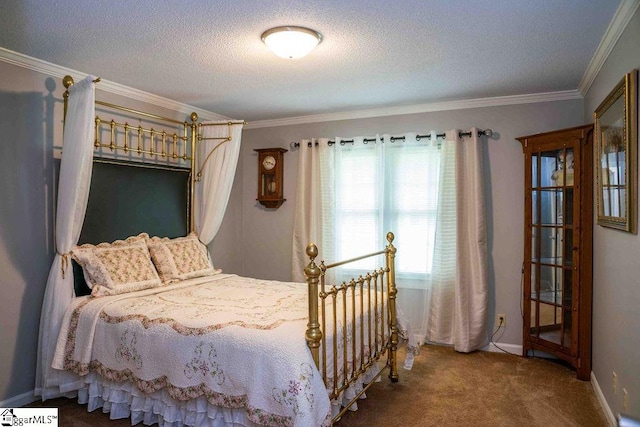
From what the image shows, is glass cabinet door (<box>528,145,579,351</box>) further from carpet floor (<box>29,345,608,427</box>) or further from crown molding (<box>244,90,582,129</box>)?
crown molding (<box>244,90,582,129</box>)

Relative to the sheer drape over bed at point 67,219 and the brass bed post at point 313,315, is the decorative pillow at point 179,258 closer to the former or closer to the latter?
the sheer drape over bed at point 67,219

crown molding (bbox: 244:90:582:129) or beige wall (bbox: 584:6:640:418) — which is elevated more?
crown molding (bbox: 244:90:582:129)

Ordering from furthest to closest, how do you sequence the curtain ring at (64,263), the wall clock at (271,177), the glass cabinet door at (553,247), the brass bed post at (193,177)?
the wall clock at (271,177)
the brass bed post at (193,177)
the glass cabinet door at (553,247)
the curtain ring at (64,263)

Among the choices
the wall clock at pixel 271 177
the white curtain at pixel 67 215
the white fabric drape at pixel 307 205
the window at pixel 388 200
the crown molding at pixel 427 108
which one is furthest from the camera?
the wall clock at pixel 271 177

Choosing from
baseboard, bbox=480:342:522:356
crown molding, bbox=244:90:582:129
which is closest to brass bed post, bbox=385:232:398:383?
baseboard, bbox=480:342:522:356

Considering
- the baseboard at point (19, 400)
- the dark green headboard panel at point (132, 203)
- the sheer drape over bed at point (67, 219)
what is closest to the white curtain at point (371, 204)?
the dark green headboard panel at point (132, 203)

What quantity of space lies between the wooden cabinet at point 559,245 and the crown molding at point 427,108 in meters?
0.43

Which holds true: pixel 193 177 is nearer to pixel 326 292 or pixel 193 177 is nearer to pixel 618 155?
pixel 326 292

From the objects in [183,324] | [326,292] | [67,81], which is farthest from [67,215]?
[326,292]

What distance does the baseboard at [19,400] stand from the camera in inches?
116

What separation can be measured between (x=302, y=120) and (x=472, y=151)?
1.90 metres

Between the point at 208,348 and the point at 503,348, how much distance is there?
297 centimetres

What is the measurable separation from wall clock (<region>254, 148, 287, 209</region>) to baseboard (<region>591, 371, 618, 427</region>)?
3.38 m

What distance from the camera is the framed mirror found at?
2188 mm
